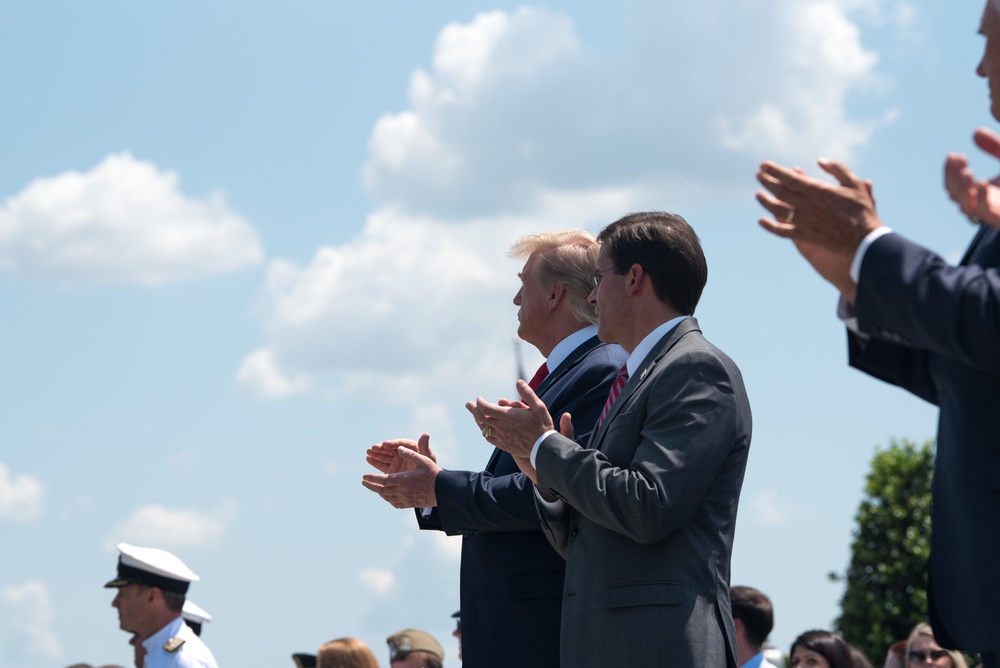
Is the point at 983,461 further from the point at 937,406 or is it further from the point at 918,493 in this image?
the point at 918,493

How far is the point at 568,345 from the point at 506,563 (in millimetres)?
987

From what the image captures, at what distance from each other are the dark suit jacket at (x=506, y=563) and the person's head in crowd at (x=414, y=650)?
5.59 metres

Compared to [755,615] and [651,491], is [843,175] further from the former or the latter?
[755,615]

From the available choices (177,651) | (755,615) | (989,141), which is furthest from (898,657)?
(989,141)

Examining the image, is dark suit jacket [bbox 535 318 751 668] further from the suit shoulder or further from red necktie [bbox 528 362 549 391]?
red necktie [bbox 528 362 549 391]

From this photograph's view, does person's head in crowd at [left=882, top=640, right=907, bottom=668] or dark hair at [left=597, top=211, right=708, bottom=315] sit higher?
dark hair at [left=597, top=211, right=708, bottom=315]

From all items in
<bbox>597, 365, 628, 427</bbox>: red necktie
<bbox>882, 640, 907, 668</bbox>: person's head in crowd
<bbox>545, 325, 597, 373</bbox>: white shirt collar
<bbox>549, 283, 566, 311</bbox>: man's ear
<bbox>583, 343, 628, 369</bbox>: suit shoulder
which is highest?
<bbox>549, 283, 566, 311</bbox>: man's ear

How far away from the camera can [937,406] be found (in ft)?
9.88

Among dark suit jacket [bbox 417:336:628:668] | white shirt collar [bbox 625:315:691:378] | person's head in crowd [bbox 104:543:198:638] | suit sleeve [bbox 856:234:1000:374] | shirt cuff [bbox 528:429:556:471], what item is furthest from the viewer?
person's head in crowd [bbox 104:543:198:638]

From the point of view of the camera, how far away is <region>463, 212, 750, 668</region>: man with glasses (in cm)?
376

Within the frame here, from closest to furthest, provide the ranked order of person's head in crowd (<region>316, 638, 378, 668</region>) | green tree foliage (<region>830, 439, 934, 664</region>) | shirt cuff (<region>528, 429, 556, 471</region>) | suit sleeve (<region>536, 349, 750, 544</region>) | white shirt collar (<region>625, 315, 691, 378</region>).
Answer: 1. suit sleeve (<region>536, 349, 750, 544</region>)
2. shirt cuff (<region>528, 429, 556, 471</region>)
3. white shirt collar (<region>625, 315, 691, 378</region>)
4. person's head in crowd (<region>316, 638, 378, 668</region>)
5. green tree foliage (<region>830, 439, 934, 664</region>)

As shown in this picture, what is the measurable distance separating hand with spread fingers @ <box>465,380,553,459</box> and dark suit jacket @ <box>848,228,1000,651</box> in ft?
4.19

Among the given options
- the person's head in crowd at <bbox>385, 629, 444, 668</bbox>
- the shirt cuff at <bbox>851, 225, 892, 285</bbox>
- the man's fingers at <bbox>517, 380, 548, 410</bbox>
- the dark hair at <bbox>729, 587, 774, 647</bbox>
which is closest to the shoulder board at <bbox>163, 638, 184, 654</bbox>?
the person's head in crowd at <bbox>385, 629, 444, 668</bbox>

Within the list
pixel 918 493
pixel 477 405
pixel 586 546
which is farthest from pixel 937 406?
pixel 918 493
